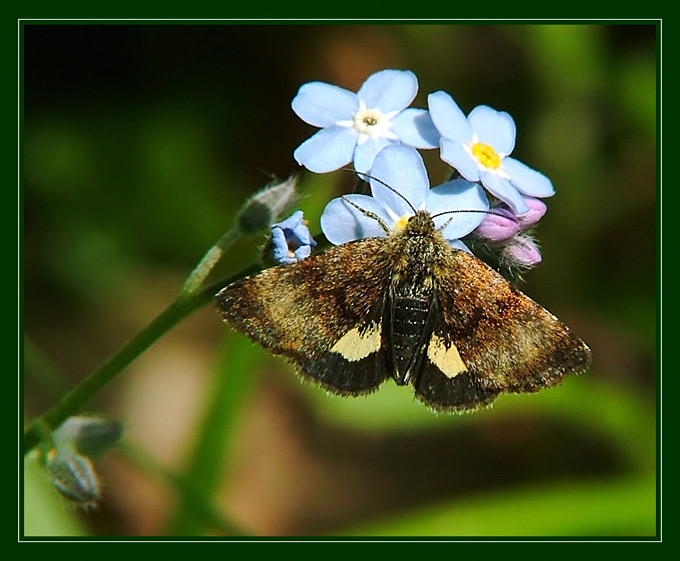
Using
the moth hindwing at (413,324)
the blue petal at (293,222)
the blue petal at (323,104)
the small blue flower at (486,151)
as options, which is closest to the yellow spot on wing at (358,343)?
the moth hindwing at (413,324)

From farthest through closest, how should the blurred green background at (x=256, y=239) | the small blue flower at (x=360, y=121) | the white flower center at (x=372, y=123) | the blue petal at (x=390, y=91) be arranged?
the blurred green background at (x=256, y=239), the blue petal at (x=390, y=91), the white flower center at (x=372, y=123), the small blue flower at (x=360, y=121)

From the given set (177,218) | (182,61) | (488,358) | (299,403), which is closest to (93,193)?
(177,218)

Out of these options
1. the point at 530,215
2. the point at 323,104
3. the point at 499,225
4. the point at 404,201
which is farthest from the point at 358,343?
the point at 323,104

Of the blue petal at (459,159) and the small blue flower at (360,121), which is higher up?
the small blue flower at (360,121)

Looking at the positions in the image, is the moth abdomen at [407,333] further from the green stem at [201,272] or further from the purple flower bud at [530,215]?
the green stem at [201,272]

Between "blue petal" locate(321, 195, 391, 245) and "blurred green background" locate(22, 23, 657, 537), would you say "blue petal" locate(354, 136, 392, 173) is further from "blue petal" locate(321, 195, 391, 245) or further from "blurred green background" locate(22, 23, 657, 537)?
"blurred green background" locate(22, 23, 657, 537)

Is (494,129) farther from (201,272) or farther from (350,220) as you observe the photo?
(201,272)

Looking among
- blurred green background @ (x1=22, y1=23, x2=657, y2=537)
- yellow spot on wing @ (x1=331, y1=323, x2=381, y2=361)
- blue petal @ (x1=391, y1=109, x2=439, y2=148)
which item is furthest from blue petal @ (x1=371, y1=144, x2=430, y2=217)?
blurred green background @ (x1=22, y1=23, x2=657, y2=537)

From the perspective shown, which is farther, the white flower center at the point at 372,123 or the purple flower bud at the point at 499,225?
the white flower center at the point at 372,123
